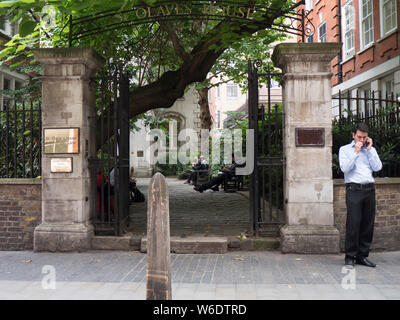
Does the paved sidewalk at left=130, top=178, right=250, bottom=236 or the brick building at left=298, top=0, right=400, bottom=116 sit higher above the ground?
the brick building at left=298, top=0, right=400, bottom=116

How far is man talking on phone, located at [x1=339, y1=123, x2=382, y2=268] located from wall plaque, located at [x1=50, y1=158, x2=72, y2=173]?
4.57 meters

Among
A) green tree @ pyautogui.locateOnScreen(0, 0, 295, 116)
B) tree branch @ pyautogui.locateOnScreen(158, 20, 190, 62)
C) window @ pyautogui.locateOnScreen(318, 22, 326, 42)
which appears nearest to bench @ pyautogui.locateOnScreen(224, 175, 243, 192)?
green tree @ pyautogui.locateOnScreen(0, 0, 295, 116)

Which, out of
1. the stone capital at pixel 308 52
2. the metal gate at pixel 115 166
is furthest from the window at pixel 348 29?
the metal gate at pixel 115 166

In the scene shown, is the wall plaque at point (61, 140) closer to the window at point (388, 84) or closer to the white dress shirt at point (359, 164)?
the white dress shirt at point (359, 164)

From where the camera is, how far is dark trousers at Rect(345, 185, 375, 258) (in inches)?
235

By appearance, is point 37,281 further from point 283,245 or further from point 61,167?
point 283,245

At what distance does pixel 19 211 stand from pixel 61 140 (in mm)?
1584

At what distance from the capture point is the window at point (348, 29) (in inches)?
722

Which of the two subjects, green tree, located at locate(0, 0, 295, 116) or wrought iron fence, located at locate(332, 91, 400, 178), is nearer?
wrought iron fence, located at locate(332, 91, 400, 178)

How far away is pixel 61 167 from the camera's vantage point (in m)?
7.19

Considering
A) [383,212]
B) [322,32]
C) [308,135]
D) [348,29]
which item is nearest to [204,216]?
[308,135]

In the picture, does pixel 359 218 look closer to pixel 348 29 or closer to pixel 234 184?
pixel 234 184

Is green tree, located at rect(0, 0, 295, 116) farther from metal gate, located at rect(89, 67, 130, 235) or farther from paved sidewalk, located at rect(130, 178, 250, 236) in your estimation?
paved sidewalk, located at rect(130, 178, 250, 236)

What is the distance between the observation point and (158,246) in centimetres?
331
